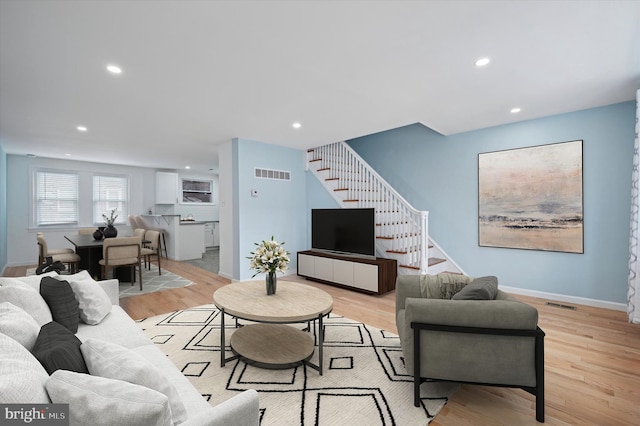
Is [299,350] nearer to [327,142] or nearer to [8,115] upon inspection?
[327,142]

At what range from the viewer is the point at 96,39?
2125mm

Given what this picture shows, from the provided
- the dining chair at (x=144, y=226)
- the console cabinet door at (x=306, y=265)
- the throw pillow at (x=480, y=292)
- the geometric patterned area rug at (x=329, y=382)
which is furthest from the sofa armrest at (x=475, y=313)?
the dining chair at (x=144, y=226)

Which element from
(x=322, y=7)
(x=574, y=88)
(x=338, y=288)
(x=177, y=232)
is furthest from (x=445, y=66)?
(x=177, y=232)

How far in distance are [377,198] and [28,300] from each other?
4.27 metres

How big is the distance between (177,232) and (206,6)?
631 cm

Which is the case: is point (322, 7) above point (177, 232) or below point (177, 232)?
above

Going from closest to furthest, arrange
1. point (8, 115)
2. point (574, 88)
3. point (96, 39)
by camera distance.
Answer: point (96, 39) < point (574, 88) < point (8, 115)

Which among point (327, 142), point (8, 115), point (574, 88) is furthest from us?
point (327, 142)

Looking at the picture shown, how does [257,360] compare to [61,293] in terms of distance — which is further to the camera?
[257,360]

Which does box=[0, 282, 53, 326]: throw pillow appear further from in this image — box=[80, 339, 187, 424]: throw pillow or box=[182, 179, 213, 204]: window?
box=[182, 179, 213, 204]: window

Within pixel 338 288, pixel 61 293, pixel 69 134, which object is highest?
pixel 69 134

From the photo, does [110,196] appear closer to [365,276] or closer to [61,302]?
[61,302]

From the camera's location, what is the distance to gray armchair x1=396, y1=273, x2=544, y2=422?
5.63ft

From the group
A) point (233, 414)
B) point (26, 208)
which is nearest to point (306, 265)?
point (233, 414)
